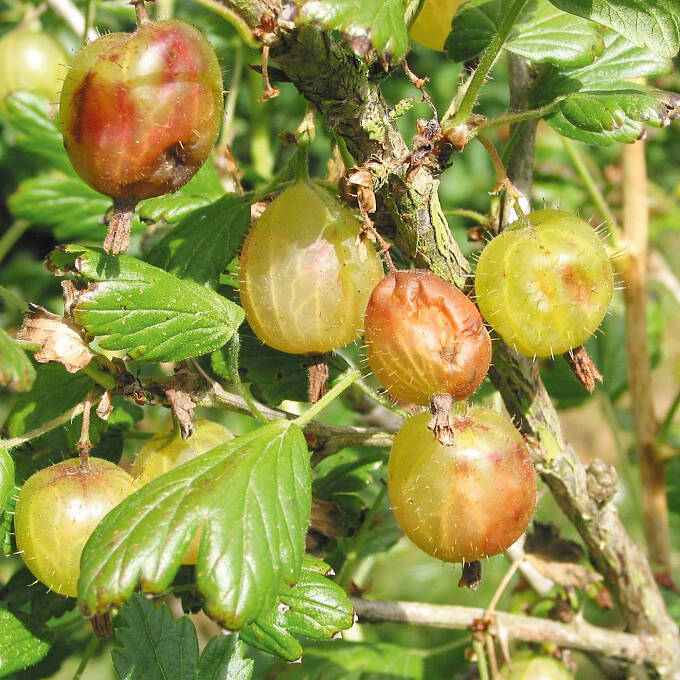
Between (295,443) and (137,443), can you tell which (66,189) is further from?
(295,443)

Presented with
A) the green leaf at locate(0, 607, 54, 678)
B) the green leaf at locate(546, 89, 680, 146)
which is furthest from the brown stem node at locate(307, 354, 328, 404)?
the green leaf at locate(0, 607, 54, 678)

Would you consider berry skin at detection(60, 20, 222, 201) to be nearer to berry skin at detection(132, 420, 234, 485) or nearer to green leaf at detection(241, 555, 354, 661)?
berry skin at detection(132, 420, 234, 485)

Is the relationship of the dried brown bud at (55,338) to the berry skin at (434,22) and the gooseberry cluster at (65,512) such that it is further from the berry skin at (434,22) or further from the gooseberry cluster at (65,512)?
the berry skin at (434,22)

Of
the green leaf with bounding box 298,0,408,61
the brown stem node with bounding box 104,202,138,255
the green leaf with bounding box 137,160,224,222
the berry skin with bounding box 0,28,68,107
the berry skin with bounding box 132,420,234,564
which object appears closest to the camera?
the green leaf with bounding box 298,0,408,61

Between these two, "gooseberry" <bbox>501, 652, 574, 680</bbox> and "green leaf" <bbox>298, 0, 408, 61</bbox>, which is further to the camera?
"gooseberry" <bbox>501, 652, 574, 680</bbox>

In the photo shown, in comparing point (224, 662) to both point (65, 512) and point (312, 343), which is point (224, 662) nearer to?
point (65, 512)

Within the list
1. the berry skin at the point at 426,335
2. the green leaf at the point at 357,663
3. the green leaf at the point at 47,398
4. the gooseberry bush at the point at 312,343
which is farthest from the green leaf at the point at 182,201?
the green leaf at the point at 357,663

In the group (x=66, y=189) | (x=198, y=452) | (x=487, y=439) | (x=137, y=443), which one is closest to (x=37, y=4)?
(x=66, y=189)
